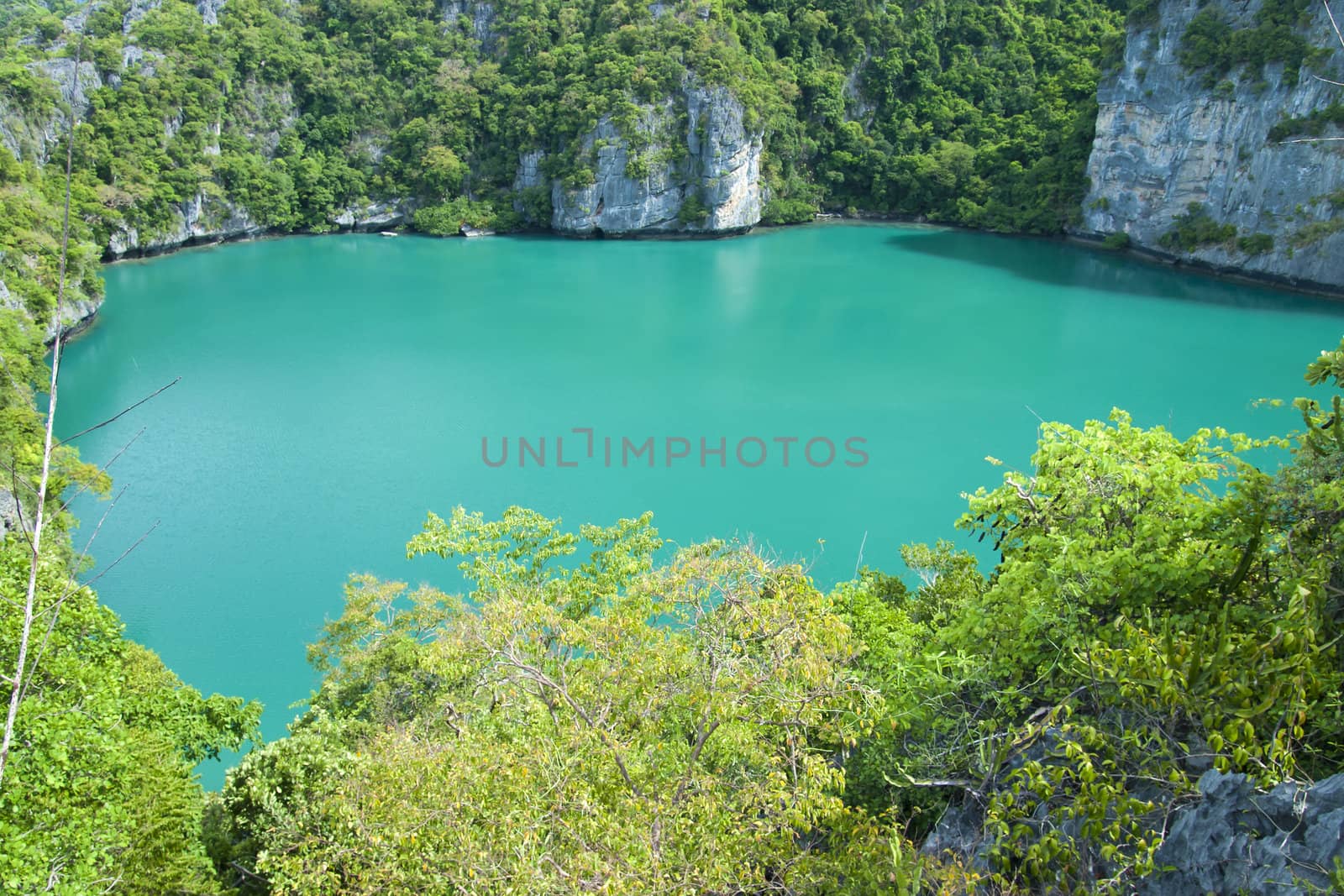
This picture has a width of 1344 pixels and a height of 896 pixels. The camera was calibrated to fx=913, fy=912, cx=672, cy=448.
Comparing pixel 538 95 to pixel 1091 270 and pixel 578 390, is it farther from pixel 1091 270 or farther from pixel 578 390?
pixel 578 390

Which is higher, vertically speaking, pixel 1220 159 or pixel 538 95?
pixel 538 95

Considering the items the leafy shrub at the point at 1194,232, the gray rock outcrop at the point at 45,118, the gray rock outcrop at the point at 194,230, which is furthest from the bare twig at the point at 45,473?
the leafy shrub at the point at 1194,232

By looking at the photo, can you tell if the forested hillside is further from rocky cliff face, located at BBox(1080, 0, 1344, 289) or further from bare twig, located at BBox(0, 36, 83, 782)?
bare twig, located at BBox(0, 36, 83, 782)

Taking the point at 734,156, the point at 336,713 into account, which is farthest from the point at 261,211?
the point at 336,713

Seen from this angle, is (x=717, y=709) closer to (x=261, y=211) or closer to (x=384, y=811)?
(x=384, y=811)

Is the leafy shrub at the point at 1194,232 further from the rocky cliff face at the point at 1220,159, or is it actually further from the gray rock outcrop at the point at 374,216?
the gray rock outcrop at the point at 374,216

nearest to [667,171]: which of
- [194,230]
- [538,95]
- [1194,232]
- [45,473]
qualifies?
[538,95]

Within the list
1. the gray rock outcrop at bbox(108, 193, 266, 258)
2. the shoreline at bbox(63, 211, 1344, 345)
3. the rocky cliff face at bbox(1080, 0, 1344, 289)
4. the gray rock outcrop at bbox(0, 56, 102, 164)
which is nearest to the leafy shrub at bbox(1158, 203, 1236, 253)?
the rocky cliff face at bbox(1080, 0, 1344, 289)
